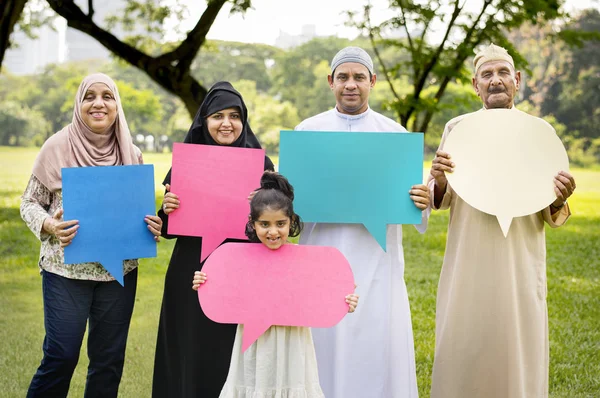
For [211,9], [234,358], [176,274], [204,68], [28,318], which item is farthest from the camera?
[204,68]

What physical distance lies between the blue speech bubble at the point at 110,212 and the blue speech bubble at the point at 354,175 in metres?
0.76

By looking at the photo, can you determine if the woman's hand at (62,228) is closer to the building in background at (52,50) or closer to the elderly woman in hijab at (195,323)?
the elderly woman in hijab at (195,323)

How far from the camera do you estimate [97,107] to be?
11.0 feet

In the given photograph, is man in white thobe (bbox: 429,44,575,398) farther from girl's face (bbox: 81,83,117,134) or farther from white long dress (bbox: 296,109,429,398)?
girl's face (bbox: 81,83,117,134)

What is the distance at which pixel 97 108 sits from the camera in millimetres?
3350

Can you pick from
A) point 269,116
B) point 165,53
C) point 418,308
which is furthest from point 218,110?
point 269,116

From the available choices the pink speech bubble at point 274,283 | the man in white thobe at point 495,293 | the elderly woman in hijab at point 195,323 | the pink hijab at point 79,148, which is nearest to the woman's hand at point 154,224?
the elderly woman in hijab at point 195,323

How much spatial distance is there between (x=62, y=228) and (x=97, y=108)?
2.06 feet

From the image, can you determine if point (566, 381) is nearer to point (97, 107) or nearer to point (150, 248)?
point (150, 248)

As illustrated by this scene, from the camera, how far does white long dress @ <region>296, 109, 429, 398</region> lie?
3568 millimetres

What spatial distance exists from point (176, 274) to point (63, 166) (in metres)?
0.81

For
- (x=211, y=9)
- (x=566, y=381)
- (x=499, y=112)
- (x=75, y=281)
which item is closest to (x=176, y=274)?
(x=75, y=281)

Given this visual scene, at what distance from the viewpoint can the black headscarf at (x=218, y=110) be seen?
11.4 feet

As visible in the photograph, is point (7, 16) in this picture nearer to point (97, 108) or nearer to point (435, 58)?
point (435, 58)
